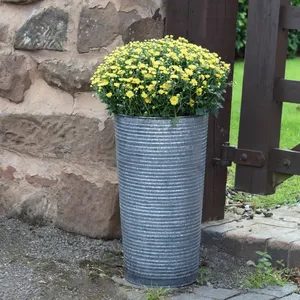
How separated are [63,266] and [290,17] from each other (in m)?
1.58

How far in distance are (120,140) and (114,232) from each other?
71cm

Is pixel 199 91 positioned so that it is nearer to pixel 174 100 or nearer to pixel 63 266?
pixel 174 100

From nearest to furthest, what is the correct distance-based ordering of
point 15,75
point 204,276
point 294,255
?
1. point 204,276
2. point 294,255
3. point 15,75

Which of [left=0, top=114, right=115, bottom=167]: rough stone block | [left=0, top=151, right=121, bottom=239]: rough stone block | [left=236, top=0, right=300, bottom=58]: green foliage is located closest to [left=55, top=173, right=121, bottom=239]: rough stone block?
[left=0, top=151, right=121, bottom=239]: rough stone block

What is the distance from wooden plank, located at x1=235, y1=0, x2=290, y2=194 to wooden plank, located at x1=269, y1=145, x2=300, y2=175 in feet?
0.12

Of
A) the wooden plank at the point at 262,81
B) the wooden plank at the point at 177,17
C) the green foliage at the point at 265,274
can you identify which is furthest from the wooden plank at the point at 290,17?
the green foliage at the point at 265,274

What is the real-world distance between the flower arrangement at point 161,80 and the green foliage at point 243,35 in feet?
22.4

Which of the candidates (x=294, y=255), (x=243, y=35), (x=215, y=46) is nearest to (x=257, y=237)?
(x=294, y=255)

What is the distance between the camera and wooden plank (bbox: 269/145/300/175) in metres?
3.85

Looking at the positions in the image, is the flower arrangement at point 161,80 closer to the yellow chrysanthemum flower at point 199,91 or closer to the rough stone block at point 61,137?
the yellow chrysanthemum flower at point 199,91

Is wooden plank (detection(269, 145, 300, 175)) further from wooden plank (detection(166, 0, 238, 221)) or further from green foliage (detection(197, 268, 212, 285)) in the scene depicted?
green foliage (detection(197, 268, 212, 285))

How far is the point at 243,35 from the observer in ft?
37.5

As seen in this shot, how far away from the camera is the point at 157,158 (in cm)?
329

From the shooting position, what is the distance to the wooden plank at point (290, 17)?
374 cm
